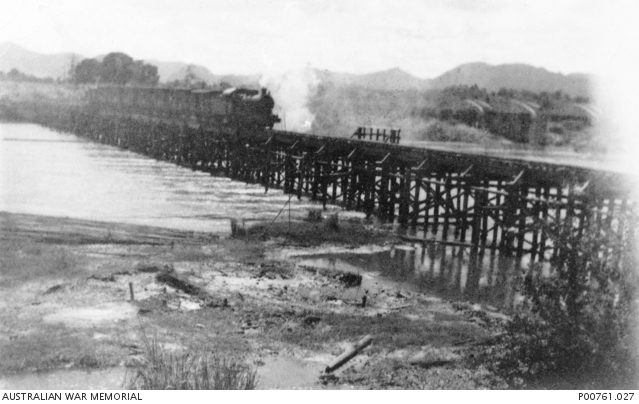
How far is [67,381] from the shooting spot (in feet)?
26.0

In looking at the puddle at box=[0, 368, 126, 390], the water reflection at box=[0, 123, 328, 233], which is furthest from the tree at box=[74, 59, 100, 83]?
the puddle at box=[0, 368, 126, 390]

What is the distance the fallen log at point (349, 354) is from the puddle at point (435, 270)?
357cm

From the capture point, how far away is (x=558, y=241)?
365 inches

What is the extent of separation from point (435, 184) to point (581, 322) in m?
12.1

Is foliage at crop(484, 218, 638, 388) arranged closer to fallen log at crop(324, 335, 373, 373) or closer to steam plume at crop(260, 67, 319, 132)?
fallen log at crop(324, 335, 373, 373)

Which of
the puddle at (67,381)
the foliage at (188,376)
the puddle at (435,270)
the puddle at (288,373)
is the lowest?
the puddle at (67,381)

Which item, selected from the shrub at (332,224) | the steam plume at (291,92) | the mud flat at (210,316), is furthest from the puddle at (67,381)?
the steam plume at (291,92)

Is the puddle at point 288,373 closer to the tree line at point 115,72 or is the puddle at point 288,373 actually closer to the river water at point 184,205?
the river water at point 184,205

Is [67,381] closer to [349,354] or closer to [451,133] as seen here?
[349,354]

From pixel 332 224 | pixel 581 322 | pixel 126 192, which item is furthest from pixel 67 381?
pixel 126 192

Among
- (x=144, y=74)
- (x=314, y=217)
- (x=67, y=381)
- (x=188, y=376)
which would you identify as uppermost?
(x=144, y=74)

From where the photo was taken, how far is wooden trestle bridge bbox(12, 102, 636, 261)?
14359 millimetres

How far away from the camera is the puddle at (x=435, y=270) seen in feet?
43.3
